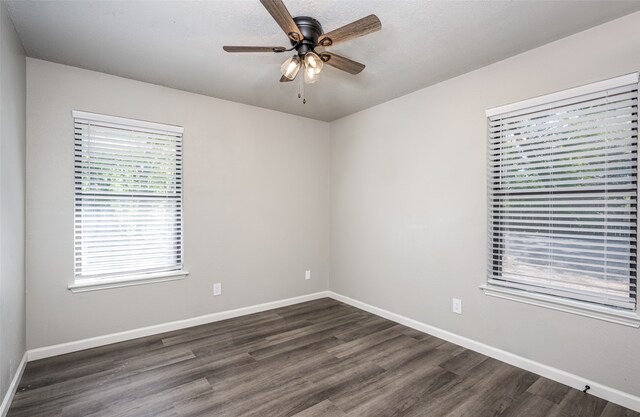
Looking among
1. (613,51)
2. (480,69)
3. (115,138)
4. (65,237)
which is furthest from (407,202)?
(65,237)

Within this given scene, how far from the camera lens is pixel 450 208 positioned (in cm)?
312

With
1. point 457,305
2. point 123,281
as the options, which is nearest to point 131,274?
point 123,281

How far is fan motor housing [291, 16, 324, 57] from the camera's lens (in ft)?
6.84

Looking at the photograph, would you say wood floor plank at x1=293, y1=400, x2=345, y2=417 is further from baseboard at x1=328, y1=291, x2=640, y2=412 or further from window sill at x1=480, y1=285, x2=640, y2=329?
window sill at x1=480, y1=285, x2=640, y2=329

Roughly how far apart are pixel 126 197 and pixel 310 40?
7.75 feet

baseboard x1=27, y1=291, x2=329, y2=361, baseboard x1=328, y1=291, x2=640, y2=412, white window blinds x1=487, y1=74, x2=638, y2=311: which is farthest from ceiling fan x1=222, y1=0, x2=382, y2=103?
baseboard x1=27, y1=291, x2=329, y2=361

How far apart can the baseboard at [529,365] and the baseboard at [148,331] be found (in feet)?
4.68

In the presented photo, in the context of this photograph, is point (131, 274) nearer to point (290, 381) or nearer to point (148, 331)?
point (148, 331)

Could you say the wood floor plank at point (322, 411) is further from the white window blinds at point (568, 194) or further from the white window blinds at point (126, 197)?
the white window blinds at point (126, 197)

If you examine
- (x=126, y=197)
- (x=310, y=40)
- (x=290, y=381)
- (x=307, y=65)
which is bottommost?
(x=290, y=381)

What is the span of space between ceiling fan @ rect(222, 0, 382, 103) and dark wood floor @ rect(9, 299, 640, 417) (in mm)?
2100

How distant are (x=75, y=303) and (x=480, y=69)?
433 cm

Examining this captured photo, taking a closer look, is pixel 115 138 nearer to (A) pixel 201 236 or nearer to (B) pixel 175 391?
(A) pixel 201 236

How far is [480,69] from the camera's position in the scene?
113 inches
